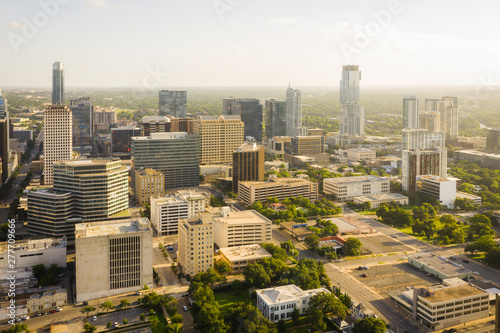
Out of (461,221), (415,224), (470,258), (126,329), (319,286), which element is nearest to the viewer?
(126,329)

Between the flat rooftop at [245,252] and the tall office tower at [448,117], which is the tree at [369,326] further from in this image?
the tall office tower at [448,117]

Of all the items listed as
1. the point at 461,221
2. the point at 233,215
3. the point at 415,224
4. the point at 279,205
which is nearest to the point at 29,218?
the point at 233,215

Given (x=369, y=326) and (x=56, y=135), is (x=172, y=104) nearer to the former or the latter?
(x=56, y=135)

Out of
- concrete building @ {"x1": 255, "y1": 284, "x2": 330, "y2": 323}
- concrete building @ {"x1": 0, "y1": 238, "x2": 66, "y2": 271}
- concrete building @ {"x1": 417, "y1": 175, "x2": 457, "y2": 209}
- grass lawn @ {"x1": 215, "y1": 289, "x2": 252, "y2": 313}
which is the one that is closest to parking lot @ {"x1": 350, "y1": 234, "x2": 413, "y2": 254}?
concrete building @ {"x1": 255, "y1": 284, "x2": 330, "y2": 323}

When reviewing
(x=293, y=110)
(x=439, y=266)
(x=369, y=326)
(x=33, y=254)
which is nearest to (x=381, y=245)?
(x=439, y=266)

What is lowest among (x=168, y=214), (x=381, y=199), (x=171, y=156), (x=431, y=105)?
(x=381, y=199)

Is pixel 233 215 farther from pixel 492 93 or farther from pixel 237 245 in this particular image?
pixel 492 93

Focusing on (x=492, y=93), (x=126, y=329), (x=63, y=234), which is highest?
(x=492, y=93)
